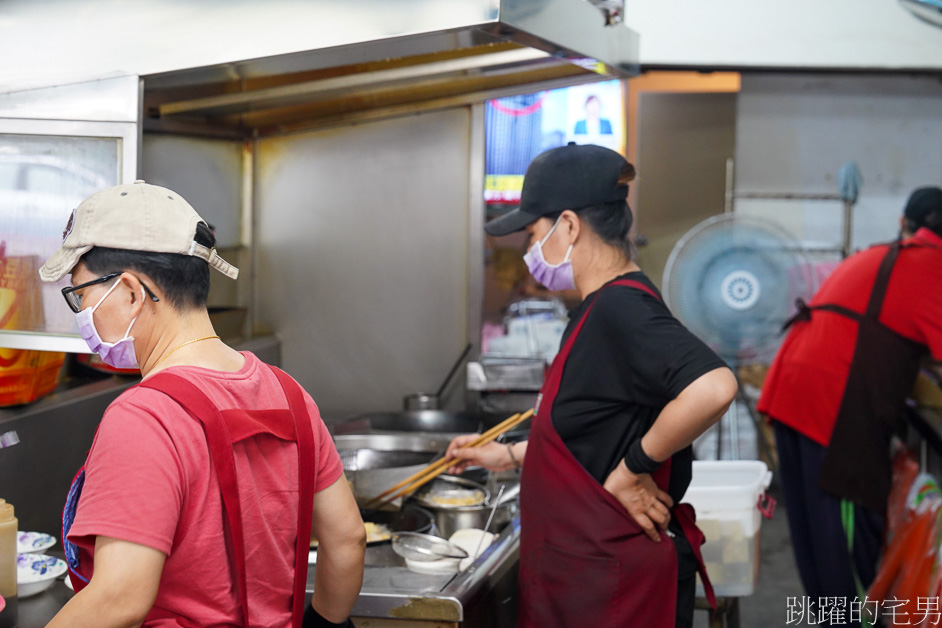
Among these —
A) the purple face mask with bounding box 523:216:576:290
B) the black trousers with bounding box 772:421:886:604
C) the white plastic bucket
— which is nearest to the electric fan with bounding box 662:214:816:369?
the black trousers with bounding box 772:421:886:604

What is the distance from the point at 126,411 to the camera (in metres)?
1.06

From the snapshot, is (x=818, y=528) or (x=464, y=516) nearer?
(x=464, y=516)

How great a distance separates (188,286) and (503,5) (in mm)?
778

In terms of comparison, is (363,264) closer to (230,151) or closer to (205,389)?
(230,151)

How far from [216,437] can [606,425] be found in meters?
0.89

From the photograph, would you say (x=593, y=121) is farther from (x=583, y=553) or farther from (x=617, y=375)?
(x=583, y=553)

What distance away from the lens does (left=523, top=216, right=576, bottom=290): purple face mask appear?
1880 millimetres

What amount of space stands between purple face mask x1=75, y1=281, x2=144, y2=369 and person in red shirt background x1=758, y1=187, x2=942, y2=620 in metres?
2.69

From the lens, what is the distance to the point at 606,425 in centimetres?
177

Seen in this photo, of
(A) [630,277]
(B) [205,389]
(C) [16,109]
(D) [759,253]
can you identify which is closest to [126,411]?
(B) [205,389]

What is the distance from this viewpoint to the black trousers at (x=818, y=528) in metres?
3.18

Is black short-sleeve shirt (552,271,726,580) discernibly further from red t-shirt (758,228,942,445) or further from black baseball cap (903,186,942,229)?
black baseball cap (903,186,942,229)

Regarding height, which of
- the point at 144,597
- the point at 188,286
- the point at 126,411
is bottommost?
the point at 144,597

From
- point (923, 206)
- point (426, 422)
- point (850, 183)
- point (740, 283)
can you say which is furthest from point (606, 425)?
point (850, 183)
